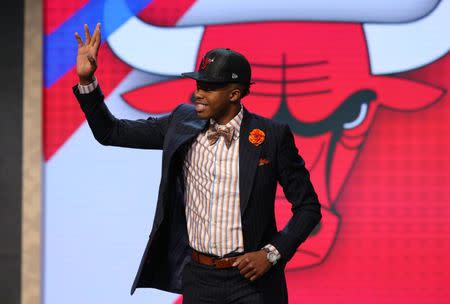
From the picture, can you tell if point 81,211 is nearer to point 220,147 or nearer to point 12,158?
point 12,158

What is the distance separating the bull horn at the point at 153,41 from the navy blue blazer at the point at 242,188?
5.39 feet

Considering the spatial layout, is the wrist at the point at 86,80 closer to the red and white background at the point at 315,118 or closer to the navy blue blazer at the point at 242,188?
the navy blue blazer at the point at 242,188

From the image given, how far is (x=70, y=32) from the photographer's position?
4.73 metres

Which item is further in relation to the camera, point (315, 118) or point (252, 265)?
point (315, 118)

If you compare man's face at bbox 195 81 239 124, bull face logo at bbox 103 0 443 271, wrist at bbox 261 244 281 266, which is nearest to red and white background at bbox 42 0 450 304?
bull face logo at bbox 103 0 443 271

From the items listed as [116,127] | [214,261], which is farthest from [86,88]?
[214,261]

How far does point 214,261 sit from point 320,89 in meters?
1.99

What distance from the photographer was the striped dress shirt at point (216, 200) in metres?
2.92

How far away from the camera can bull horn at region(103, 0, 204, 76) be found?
185 inches

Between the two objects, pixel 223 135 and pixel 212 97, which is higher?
pixel 212 97

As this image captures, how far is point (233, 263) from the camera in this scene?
288cm

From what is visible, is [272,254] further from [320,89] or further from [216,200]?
[320,89]

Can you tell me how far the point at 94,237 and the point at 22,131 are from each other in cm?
73

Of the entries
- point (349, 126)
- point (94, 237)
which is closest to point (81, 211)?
point (94, 237)
